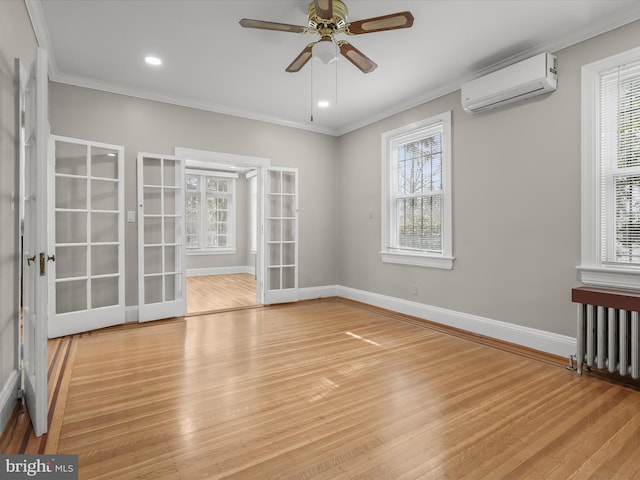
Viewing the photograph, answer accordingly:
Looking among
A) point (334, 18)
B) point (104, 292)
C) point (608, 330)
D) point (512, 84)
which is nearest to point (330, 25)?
point (334, 18)

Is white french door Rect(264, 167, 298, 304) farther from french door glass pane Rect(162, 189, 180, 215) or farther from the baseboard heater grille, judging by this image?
the baseboard heater grille

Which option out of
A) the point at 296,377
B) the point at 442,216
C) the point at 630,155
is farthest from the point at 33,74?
the point at 630,155

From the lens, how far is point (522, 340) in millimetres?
3346

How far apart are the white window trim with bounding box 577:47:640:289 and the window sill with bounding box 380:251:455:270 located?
53.2 inches

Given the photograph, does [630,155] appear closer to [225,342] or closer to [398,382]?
[398,382]

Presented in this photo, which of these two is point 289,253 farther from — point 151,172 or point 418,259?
point 151,172

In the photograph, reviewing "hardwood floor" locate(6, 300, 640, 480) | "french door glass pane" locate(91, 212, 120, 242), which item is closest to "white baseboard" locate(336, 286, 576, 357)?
"hardwood floor" locate(6, 300, 640, 480)

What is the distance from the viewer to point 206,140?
4777 mm

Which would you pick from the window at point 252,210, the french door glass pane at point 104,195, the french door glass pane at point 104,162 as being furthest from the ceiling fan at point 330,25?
the window at point 252,210

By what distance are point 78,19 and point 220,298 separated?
408 cm

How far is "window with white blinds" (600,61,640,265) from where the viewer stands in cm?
271

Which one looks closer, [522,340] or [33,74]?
[33,74]

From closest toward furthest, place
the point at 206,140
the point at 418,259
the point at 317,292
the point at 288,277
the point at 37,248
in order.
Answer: the point at 37,248, the point at 418,259, the point at 206,140, the point at 288,277, the point at 317,292

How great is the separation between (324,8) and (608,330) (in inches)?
123
